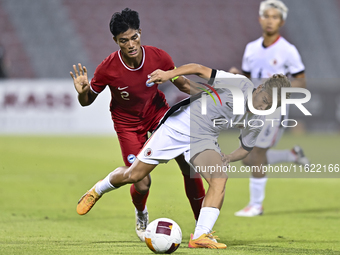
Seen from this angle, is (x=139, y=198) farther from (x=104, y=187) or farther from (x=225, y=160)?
(x=225, y=160)

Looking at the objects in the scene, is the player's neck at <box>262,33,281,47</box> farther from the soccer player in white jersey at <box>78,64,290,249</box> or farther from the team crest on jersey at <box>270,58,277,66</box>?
the soccer player in white jersey at <box>78,64,290,249</box>

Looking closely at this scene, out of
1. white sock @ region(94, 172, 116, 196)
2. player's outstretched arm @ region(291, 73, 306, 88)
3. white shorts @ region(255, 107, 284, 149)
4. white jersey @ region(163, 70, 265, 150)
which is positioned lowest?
white shorts @ region(255, 107, 284, 149)

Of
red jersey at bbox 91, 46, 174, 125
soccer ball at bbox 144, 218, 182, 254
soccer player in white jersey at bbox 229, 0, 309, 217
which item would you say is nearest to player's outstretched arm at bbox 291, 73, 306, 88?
soccer player in white jersey at bbox 229, 0, 309, 217

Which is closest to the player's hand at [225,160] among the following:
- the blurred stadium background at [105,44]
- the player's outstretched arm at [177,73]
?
the player's outstretched arm at [177,73]

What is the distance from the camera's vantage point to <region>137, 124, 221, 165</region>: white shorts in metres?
4.86

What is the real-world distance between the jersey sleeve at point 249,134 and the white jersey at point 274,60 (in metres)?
2.36

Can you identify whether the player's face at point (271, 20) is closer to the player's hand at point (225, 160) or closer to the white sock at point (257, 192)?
the white sock at point (257, 192)

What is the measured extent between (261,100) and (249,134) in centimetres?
36

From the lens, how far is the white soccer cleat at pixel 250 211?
23.1ft

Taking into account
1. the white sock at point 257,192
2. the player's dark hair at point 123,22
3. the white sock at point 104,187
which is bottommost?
the white sock at point 257,192

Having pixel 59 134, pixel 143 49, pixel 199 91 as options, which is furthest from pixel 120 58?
pixel 59 134

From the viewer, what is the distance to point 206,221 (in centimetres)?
462

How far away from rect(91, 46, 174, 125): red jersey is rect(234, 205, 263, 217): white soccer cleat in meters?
2.14

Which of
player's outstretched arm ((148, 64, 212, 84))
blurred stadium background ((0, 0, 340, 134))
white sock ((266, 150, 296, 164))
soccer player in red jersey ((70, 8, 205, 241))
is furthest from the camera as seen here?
blurred stadium background ((0, 0, 340, 134))
